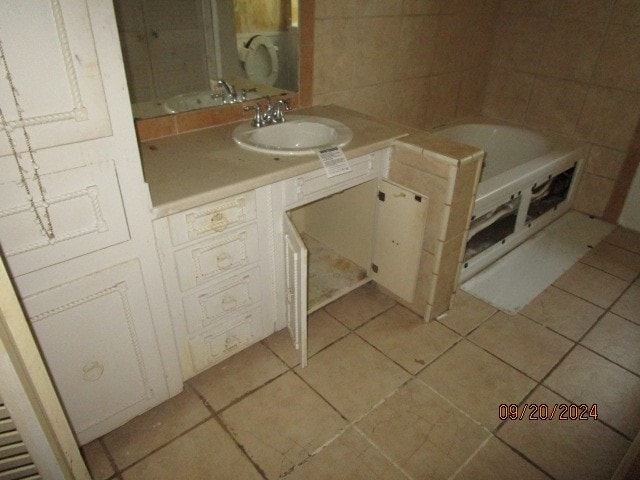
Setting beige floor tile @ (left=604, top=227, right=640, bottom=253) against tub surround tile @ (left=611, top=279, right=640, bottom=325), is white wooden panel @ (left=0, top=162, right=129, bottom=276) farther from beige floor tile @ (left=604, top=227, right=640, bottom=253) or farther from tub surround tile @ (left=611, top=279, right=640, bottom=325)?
beige floor tile @ (left=604, top=227, right=640, bottom=253)

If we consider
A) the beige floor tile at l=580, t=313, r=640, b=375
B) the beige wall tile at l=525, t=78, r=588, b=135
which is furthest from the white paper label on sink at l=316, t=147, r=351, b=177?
the beige wall tile at l=525, t=78, r=588, b=135

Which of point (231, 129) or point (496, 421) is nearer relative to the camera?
point (496, 421)

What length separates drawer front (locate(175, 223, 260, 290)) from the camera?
1.38m

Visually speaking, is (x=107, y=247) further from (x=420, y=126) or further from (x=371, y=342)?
(x=420, y=126)

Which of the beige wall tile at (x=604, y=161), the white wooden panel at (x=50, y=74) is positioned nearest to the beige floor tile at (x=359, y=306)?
the white wooden panel at (x=50, y=74)

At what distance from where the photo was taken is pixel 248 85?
1.88 m

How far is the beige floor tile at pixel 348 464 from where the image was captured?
137 centimetres

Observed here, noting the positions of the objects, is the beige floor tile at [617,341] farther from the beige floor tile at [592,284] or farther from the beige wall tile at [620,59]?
the beige wall tile at [620,59]

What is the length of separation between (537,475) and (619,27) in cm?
241

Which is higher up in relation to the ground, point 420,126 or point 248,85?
point 248,85

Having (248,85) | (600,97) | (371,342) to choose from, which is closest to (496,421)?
(371,342)

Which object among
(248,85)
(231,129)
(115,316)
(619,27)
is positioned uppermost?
(619,27)

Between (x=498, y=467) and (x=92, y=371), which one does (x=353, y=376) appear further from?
(x=92, y=371)

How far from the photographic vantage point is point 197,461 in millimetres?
1410
